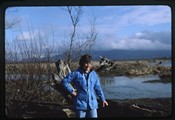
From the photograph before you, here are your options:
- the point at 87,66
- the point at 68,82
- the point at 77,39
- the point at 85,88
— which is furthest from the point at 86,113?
the point at 77,39

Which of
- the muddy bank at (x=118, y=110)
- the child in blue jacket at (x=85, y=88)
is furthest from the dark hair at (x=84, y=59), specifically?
the muddy bank at (x=118, y=110)

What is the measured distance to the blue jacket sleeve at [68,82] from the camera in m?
4.54

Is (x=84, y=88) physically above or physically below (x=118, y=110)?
above

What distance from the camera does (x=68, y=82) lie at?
14.9 feet

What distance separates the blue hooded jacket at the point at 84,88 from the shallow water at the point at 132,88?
76mm

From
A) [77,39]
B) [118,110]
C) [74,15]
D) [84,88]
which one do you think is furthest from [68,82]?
[74,15]

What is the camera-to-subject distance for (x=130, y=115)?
4.56 metres

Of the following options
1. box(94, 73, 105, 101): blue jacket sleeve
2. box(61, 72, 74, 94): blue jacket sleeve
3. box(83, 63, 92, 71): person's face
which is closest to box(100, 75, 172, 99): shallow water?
box(94, 73, 105, 101): blue jacket sleeve

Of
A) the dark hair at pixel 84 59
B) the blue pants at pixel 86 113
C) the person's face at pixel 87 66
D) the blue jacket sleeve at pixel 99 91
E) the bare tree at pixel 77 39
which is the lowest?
the blue pants at pixel 86 113

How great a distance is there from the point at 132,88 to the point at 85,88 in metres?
0.49

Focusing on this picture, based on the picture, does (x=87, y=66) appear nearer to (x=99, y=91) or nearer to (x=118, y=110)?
(x=99, y=91)

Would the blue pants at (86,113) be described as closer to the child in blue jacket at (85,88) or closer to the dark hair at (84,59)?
the child in blue jacket at (85,88)

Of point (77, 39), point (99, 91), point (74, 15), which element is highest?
point (74, 15)

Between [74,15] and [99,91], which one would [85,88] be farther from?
[74,15]
